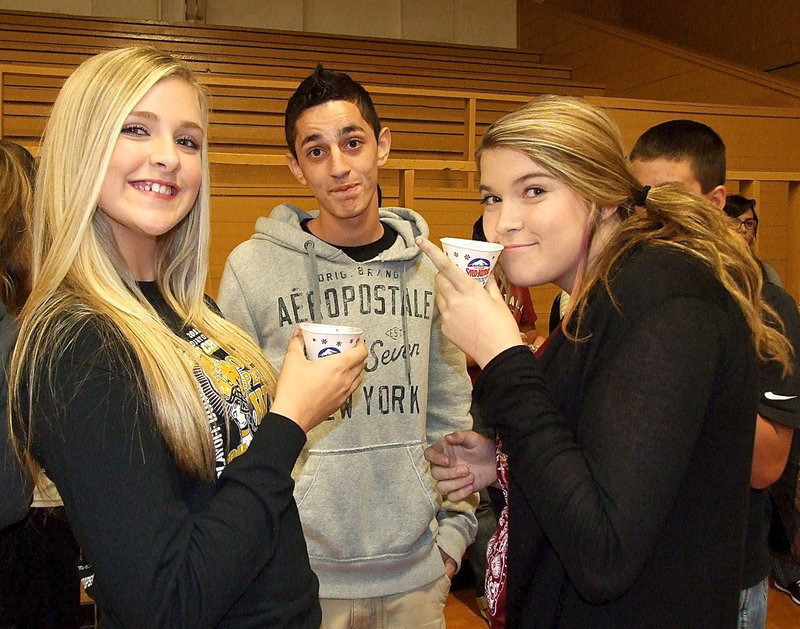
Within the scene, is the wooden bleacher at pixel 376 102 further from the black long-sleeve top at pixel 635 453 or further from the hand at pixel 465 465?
the black long-sleeve top at pixel 635 453

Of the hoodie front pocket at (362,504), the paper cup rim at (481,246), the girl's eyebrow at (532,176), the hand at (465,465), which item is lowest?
the hoodie front pocket at (362,504)

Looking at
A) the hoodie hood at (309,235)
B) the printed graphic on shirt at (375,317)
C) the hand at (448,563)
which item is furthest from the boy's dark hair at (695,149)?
the hand at (448,563)

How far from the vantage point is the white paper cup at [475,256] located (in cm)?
115

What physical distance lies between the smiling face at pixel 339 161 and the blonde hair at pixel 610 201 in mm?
Result: 827

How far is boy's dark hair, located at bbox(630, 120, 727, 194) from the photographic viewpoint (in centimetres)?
208

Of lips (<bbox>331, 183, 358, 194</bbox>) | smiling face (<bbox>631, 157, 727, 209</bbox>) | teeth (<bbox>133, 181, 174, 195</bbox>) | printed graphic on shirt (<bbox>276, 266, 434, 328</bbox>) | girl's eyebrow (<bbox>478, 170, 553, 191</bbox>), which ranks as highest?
smiling face (<bbox>631, 157, 727, 209</bbox>)

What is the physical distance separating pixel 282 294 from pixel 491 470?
0.76 m

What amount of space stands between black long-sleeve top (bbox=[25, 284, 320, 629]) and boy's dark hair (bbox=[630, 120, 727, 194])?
1.58 metres

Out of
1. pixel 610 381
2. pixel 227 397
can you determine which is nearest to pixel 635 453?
pixel 610 381

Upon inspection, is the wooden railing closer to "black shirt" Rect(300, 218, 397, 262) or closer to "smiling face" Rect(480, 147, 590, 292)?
"black shirt" Rect(300, 218, 397, 262)

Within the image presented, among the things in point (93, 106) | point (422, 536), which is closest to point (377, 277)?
point (422, 536)

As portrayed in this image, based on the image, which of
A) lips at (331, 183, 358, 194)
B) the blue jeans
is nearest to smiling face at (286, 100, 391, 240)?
lips at (331, 183, 358, 194)

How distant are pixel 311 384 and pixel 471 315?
0.86 feet

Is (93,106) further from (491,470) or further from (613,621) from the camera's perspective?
(613,621)
